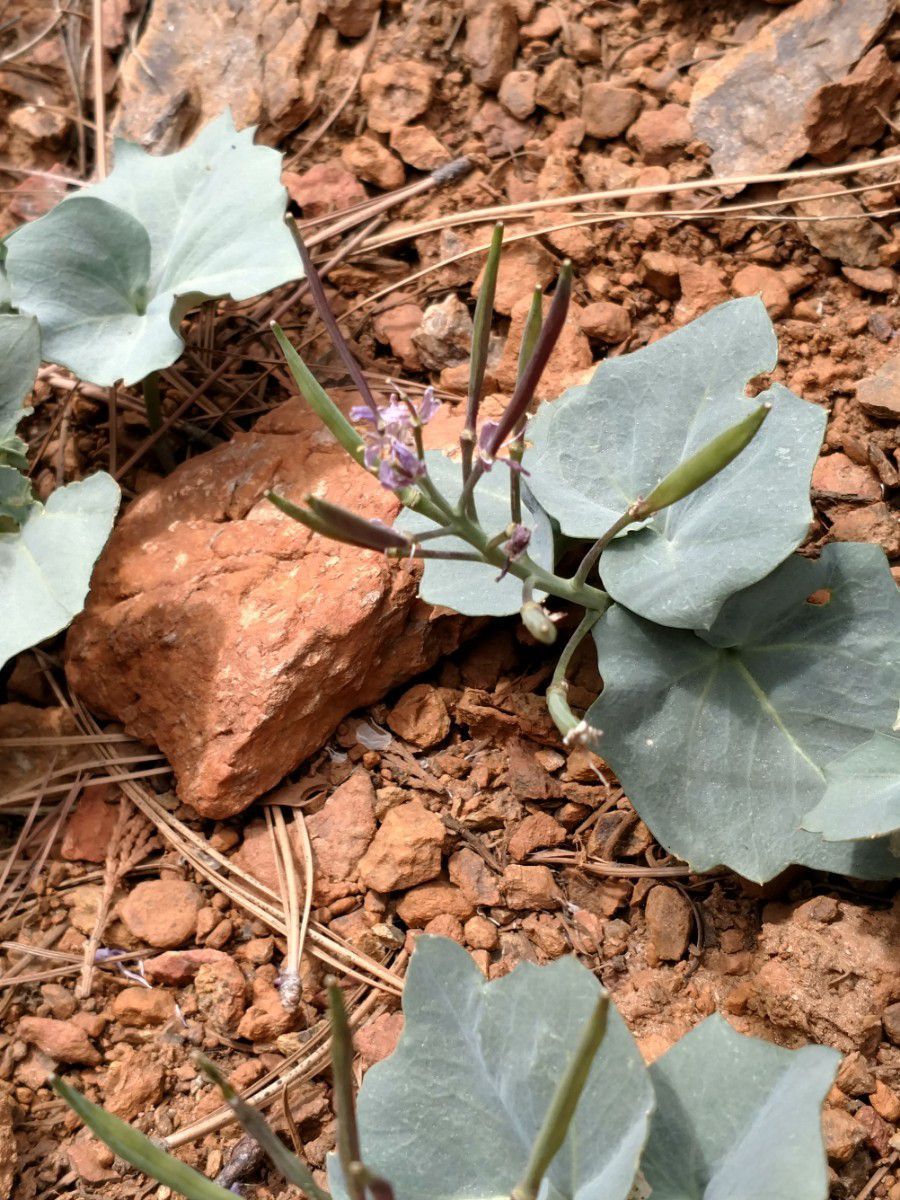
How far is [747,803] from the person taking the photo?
4.74 ft

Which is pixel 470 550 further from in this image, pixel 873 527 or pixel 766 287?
pixel 766 287

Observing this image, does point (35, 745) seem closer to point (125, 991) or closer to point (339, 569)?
point (125, 991)

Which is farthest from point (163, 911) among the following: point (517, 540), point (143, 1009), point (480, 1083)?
point (517, 540)

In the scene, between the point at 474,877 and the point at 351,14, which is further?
the point at 351,14

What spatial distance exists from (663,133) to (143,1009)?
73.2 inches

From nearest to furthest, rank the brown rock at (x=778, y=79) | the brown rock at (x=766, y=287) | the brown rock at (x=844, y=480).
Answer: the brown rock at (x=844, y=480) → the brown rock at (x=766, y=287) → the brown rock at (x=778, y=79)

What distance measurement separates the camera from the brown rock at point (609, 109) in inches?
87.6

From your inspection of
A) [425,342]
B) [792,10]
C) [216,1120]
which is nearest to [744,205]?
[792,10]

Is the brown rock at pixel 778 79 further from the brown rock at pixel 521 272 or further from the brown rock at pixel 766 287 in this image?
the brown rock at pixel 521 272

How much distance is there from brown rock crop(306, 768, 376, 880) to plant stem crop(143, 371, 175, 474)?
0.76 m

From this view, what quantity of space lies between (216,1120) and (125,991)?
0.82 ft

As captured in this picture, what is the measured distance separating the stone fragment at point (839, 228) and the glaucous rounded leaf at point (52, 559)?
1316mm

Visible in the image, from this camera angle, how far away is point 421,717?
1.77 m

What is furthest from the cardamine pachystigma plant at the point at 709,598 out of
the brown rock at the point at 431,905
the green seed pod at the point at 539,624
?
the brown rock at the point at 431,905
